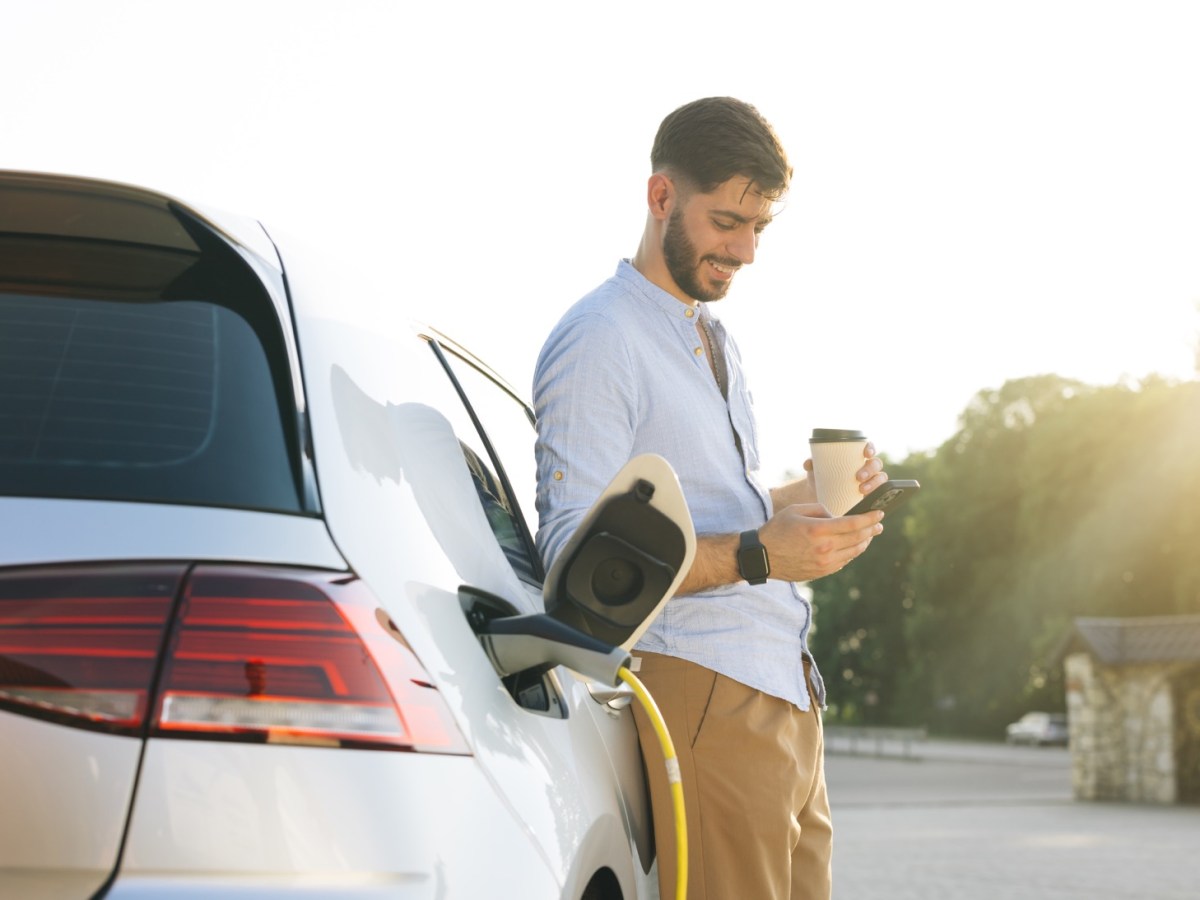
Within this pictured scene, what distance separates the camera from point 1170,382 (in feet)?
153

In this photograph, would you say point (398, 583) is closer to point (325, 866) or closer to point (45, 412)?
point (325, 866)

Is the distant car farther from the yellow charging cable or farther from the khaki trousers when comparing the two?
the yellow charging cable

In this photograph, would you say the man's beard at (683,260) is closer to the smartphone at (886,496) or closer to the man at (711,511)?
the man at (711,511)

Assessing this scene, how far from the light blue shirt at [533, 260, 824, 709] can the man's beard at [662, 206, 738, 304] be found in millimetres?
40

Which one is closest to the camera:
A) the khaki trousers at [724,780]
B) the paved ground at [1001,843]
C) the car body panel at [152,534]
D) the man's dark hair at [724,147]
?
the car body panel at [152,534]

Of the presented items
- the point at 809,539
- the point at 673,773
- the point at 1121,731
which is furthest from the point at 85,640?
the point at 1121,731

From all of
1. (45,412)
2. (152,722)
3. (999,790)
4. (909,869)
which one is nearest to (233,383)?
(45,412)

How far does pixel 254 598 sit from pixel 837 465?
4.71 feet

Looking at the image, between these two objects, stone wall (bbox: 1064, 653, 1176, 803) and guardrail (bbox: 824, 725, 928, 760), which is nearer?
stone wall (bbox: 1064, 653, 1176, 803)

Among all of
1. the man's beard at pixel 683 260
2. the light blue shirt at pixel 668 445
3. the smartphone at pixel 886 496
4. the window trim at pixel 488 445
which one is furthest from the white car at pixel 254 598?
the man's beard at pixel 683 260

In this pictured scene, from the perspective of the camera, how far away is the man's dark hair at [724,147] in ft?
9.40

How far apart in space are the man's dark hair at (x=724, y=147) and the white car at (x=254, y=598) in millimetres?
1065

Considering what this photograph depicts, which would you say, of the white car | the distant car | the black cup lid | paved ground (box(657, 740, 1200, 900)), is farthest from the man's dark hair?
the distant car

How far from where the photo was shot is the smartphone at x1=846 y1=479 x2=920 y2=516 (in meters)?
2.43
